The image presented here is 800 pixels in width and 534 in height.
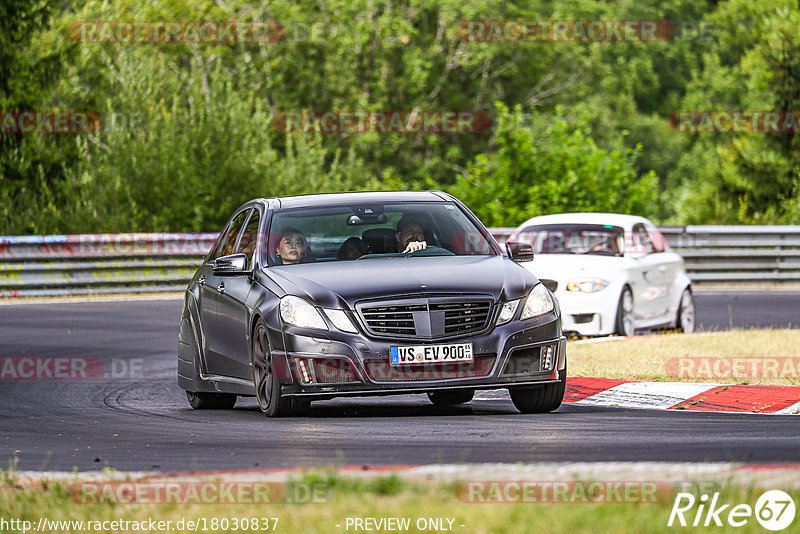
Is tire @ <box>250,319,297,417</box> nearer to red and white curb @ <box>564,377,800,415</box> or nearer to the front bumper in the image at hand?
the front bumper

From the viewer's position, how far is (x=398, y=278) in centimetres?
996

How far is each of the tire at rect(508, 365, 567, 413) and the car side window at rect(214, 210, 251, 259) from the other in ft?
9.04

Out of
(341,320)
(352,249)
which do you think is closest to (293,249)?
(352,249)

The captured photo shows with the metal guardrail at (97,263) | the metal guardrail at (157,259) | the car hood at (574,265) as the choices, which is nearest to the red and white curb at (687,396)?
the car hood at (574,265)

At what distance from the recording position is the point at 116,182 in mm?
33000

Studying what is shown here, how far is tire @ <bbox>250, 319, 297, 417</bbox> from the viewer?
10.0m

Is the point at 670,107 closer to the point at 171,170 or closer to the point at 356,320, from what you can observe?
the point at 171,170

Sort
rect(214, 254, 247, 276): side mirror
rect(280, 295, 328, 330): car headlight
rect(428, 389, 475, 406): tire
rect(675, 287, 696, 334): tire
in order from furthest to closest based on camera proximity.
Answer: rect(675, 287, 696, 334): tire, rect(428, 389, 475, 406): tire, rect(214, 254, 247, 276): side mirror, rect(280, 295, 328, 330): car headlight

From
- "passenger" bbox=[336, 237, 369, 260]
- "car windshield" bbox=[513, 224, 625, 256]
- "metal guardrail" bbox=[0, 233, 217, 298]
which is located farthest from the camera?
"metal guardrail" bbox=[0, 233, 217, 298]

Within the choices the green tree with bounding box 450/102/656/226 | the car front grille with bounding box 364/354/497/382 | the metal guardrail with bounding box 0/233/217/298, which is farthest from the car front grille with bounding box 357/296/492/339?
the green tree with bounding box 450/102/656/226

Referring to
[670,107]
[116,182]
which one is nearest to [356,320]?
[116,182]

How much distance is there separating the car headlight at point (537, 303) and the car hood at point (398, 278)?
2.2 inches

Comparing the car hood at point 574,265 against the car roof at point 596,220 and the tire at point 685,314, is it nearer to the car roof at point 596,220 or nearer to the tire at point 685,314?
the car roof at point 596,220

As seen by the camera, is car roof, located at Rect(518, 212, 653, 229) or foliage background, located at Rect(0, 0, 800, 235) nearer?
car roof, located at Rect(518, 212, 653, 229)
